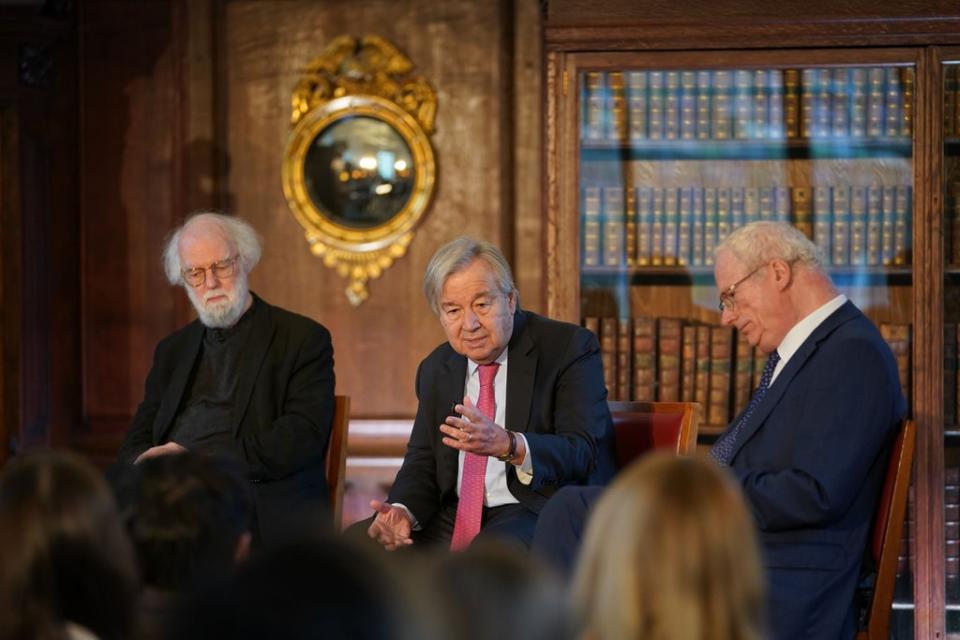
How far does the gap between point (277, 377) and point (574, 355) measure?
859 mm

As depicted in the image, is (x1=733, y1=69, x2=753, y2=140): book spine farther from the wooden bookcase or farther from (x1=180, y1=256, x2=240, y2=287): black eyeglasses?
(x1=180, y1=256, x2=240, y2=287): black eyeglasses

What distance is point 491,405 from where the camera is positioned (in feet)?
11.3

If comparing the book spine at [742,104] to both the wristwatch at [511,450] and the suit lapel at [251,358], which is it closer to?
the suit lapel at [251,358]

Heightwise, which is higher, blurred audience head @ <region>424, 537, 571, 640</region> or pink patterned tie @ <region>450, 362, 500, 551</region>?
blurred audience head @ <region>424, 537, 571, 640</region>

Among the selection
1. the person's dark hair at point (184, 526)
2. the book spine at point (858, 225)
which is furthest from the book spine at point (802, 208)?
the person's dark hair at point (184, 526)

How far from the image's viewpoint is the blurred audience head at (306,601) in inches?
39.5

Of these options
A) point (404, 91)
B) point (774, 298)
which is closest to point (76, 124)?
point (404, 91)

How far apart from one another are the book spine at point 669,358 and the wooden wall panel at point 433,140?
2.26 ft

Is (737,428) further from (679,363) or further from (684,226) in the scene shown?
(684,226)

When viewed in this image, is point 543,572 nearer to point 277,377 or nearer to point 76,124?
point 277,377

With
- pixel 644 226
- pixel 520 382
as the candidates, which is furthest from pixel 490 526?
pixel 644 226

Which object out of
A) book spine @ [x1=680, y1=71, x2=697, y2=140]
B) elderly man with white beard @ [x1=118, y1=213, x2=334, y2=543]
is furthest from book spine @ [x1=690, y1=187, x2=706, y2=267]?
elderly man with white beard @ [x1=118, y1=213, x2=334, y2=543]

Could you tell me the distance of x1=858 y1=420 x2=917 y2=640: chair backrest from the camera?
3.02 m

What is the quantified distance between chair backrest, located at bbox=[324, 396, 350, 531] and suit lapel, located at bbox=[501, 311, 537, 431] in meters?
0.56
